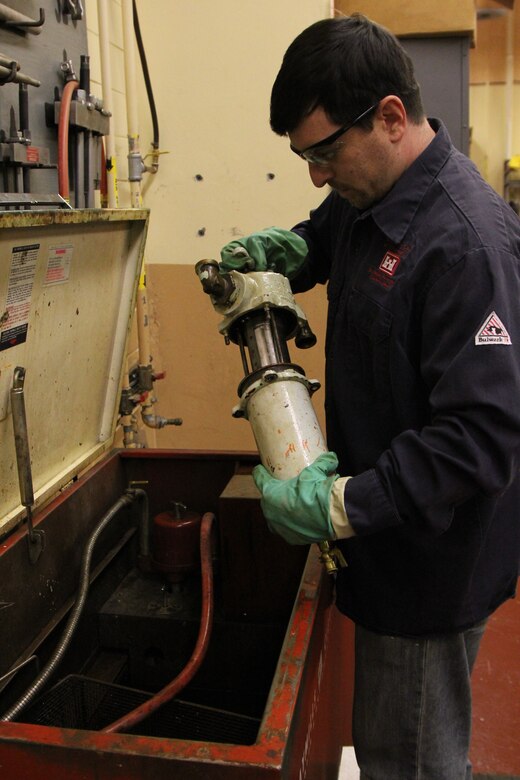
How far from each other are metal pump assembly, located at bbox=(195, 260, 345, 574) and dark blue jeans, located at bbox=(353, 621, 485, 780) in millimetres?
181

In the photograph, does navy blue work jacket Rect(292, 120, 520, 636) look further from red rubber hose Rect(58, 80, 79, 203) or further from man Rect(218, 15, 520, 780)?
red rubber hose Rect(58, 80, 79, 203)

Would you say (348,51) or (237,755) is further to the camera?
(348,51)

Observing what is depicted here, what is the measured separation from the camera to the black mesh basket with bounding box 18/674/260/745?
121 cm

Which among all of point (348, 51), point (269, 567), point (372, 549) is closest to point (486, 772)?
point (269, 567)

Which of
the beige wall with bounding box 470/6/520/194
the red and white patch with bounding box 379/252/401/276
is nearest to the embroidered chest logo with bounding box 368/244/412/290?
the red and white patch with bounding box 379/252/401/276

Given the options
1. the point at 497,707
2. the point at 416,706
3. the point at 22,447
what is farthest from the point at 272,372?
the point at 497,707

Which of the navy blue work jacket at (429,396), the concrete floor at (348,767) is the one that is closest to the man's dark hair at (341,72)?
the navy blue work jacket at (429,396)

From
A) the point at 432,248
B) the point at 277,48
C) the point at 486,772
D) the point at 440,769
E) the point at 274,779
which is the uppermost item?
the point at 277,48

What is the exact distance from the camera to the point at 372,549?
1.12 m

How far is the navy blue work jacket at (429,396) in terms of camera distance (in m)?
0.89

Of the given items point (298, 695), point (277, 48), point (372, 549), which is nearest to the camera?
point (298, 695)

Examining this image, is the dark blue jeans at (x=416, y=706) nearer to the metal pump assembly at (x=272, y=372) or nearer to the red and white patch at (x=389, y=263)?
the metal pump assembly at (x=272, y=372)

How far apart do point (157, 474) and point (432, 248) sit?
38.2 inches

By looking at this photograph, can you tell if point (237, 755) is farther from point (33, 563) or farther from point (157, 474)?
point (157, 474)
